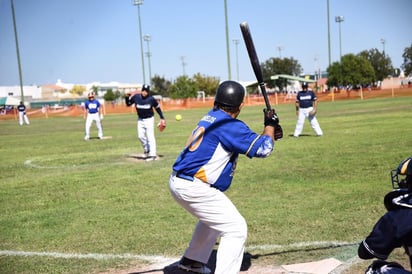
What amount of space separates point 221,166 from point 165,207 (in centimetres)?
364

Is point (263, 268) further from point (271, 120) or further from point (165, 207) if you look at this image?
point (165, 207)

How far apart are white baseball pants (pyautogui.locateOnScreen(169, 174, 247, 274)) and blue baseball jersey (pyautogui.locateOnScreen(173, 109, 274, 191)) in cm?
11

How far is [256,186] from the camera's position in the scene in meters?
9.09

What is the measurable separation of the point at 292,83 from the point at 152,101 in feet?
309

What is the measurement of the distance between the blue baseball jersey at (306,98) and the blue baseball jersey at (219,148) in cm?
1377

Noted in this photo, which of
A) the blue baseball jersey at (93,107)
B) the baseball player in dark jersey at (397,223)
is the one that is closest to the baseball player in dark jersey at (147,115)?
the blue baseball jersey at (93,107)

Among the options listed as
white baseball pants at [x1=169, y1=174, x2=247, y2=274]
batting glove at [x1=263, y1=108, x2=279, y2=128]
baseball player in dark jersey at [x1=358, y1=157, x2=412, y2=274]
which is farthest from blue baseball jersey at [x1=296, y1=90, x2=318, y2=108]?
baseball player in dark jersey at [x1=358, y1=157, x2=412, y2=274]

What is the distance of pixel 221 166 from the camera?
4.41m

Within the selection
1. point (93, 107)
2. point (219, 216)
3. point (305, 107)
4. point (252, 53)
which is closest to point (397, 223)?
point (219, 216)

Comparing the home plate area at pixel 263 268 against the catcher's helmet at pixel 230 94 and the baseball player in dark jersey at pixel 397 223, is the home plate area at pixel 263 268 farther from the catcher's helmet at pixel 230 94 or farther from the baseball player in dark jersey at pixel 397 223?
the catcher's helmet at pixel 230 94

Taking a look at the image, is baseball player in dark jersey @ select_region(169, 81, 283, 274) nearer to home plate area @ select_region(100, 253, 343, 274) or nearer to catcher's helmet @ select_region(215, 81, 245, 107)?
catcher's helmet @ select_region(215, 81, 245, 107)

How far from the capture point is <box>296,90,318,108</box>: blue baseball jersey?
17.7 metres

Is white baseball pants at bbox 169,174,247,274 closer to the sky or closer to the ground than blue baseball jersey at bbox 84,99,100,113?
closer to the ground

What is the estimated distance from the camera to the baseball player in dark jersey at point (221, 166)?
4.27 m
